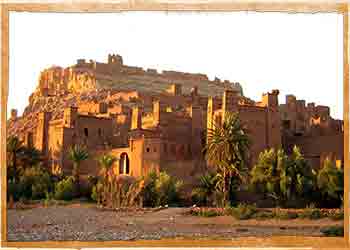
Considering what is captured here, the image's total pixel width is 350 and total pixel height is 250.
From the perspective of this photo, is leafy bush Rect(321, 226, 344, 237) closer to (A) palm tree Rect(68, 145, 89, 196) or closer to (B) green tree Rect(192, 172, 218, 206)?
(B) green tree Rect(192, 172, 218, 206)

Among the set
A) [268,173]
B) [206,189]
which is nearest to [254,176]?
[268,173]

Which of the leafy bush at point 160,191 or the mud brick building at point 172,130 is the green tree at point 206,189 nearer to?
the leafy bush at point 160,191

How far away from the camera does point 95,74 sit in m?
33.3

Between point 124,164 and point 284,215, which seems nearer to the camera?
point 284,215

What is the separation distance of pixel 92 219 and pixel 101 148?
5.96 metres

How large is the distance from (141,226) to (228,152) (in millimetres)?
3396

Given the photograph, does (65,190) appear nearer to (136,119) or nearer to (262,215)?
(262,215)

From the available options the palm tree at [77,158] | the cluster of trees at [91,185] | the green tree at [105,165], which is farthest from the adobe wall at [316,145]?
the palm tree at [77,158]

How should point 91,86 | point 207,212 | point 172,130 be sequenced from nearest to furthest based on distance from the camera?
1. point 207,212
2. point 172,130
3. point 91,86

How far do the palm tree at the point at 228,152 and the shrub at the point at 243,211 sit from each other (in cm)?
141

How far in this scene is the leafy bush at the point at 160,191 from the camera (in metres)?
13.9

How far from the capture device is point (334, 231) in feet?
37.6

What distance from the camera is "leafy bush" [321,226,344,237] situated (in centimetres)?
1138

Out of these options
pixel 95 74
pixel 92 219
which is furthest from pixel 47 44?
pixel 95 74
